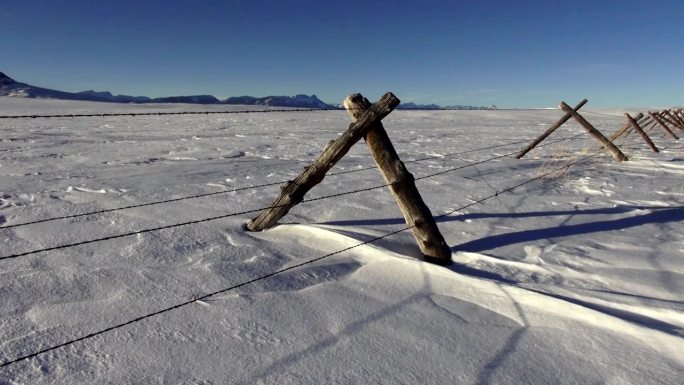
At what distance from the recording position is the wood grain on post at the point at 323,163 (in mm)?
3496

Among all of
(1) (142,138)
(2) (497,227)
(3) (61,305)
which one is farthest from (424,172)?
(1) (142,138)

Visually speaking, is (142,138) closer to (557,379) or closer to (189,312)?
(189,312)

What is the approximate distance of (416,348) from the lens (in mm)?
2309

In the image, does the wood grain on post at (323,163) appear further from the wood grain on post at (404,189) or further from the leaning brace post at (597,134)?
the leaning brace post at (597,134)

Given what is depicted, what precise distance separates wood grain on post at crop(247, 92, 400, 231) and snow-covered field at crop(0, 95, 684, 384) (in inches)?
6.4

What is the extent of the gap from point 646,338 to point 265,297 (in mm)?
2101

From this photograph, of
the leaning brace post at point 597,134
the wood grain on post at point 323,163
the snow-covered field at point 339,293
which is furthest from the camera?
the leaning brace post at point 597,134

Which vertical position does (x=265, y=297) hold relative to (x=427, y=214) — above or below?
A: below

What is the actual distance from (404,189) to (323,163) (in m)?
0.70

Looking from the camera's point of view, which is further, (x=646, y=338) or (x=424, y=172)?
(x=424, y=172)

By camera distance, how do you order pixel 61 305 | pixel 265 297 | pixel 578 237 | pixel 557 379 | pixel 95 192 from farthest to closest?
pixel 95 192 < pixel 578 237 < pixel 265 297 < pixel 61 305 < pixel 557 379

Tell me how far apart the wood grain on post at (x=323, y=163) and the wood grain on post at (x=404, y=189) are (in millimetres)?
77

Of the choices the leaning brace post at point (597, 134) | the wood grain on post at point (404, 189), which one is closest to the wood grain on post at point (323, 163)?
the wood grain on post at point (404, 189)

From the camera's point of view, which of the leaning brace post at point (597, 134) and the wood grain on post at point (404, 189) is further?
the leaning brace post at point (597, 134)
